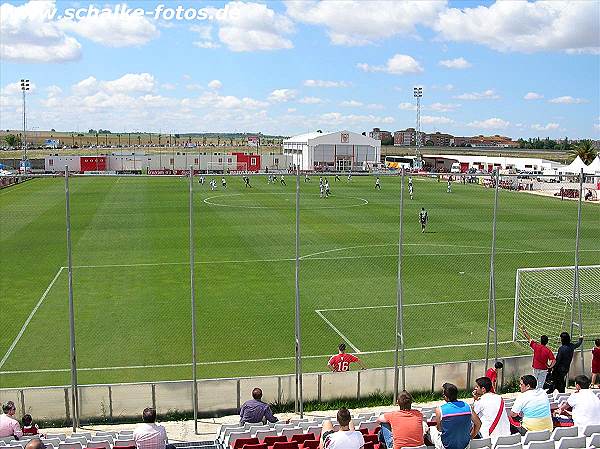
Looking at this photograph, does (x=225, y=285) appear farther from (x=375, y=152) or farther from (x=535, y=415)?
(x=375, y=152)

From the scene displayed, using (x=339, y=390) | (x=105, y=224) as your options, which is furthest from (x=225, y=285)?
(x=105, y=224)

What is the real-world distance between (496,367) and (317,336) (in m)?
7.51

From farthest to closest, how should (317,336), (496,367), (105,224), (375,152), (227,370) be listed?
(375,152) < (105,224) < (317,336) < (227,370) < (496,367)

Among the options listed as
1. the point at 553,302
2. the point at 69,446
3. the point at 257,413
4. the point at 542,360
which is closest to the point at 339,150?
the point at 553,302

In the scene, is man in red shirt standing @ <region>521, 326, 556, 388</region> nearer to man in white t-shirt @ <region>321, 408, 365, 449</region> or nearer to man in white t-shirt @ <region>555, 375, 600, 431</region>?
man in white t-shirt @ <region>555, 375, 600, 431</region>

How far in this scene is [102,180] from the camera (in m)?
65.6

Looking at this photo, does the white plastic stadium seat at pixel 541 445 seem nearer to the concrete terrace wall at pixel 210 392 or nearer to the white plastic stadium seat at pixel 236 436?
the white plastic stadium seat at pixel 236 436

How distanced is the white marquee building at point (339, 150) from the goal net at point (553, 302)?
7172cm

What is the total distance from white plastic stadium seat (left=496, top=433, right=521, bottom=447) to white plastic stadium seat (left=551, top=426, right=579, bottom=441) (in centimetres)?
76

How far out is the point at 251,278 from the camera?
27484mm

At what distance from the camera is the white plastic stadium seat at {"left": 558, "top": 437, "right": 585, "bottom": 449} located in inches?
333

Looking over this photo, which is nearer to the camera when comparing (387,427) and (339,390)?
(387,427)

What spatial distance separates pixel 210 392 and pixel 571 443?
714 centimetres

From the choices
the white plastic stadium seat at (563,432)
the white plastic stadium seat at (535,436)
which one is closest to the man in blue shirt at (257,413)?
the white plastic stadium seat at (535,436)
